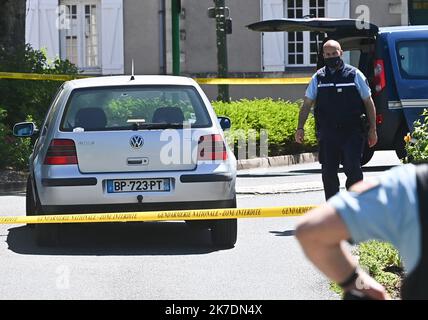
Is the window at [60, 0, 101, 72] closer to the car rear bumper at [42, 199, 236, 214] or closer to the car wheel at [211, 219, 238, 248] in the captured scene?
the car wheel at [211, 219, 238, 248]

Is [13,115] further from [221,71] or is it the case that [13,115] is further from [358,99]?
[358,99]

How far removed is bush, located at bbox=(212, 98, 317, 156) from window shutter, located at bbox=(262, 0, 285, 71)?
776 centimetres

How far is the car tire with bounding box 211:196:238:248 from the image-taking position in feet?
32.8

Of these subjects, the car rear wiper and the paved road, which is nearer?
the paved road

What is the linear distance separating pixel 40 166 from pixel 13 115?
8733mm

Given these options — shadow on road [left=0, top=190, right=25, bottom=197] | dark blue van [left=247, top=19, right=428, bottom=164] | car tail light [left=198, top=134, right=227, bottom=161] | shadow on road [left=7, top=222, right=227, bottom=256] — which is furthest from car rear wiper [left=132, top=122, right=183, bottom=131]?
dark blue van [left=247, top=19, right=428, bottom=164]

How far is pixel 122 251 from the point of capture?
32.8 feet

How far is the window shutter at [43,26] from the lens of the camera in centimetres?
2802

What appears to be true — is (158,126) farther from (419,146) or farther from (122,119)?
(419,146)

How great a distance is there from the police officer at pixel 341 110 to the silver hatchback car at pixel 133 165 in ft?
3.02

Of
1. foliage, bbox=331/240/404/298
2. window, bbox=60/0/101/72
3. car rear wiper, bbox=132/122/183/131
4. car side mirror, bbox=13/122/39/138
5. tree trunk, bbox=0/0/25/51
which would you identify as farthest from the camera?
window, bbox=60/0/101/72

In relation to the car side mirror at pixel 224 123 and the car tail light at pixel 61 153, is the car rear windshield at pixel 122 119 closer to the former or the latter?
the car tail light at pixel 61 153

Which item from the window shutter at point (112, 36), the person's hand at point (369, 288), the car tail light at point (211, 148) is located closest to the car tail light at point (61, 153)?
the car tail light at point (211, 148)

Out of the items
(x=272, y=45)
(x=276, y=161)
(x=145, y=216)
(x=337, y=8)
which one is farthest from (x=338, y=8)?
(x=145, y=216)
